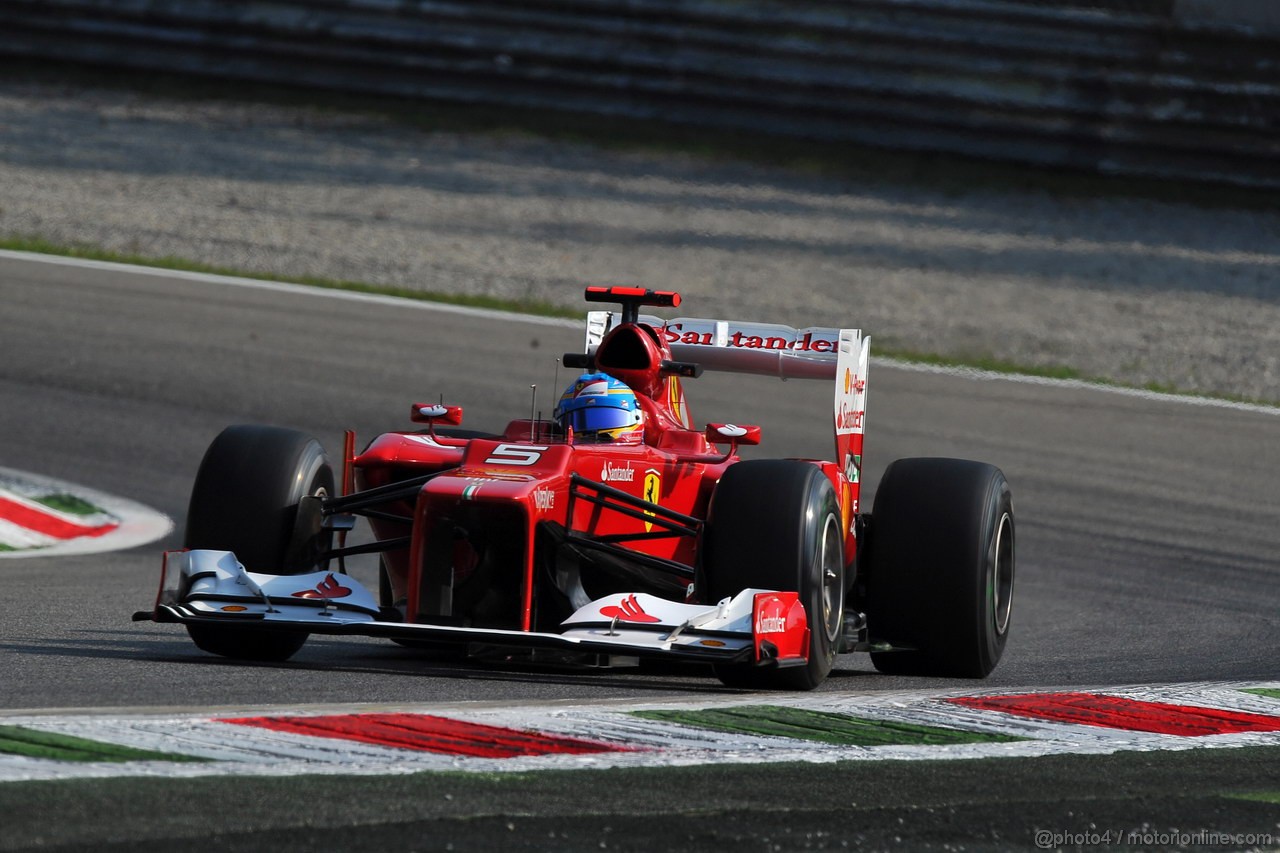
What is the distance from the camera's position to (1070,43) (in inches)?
715

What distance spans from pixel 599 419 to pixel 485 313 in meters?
9.05

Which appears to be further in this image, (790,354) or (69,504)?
(69,504)

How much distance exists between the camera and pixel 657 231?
59.3 ft

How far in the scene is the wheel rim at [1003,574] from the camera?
7.23m

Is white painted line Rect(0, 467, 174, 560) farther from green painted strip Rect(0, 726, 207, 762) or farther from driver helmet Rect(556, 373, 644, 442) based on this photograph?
green painted strip Rect(0, 726, 207, 762)

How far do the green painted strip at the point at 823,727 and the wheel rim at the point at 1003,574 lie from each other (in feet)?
6.68

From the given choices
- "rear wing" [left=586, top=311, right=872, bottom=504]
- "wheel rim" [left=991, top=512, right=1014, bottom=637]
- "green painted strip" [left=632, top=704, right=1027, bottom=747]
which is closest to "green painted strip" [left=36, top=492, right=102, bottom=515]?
"rear wing" [left=586, top=311, right=872, bottom=504]

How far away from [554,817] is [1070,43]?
15679mm

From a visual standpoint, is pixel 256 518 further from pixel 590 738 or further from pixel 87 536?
pixel 87 536

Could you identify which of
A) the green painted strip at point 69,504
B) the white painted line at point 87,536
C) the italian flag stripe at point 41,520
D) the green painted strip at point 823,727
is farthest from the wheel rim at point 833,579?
the green painted strip at point 69,504

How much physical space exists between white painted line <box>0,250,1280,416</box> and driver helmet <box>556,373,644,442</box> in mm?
8380

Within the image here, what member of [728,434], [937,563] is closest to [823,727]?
[937,563]

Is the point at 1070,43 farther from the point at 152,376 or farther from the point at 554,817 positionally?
the point at 554,817

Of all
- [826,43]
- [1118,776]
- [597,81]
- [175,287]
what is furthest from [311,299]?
[1118,776]
